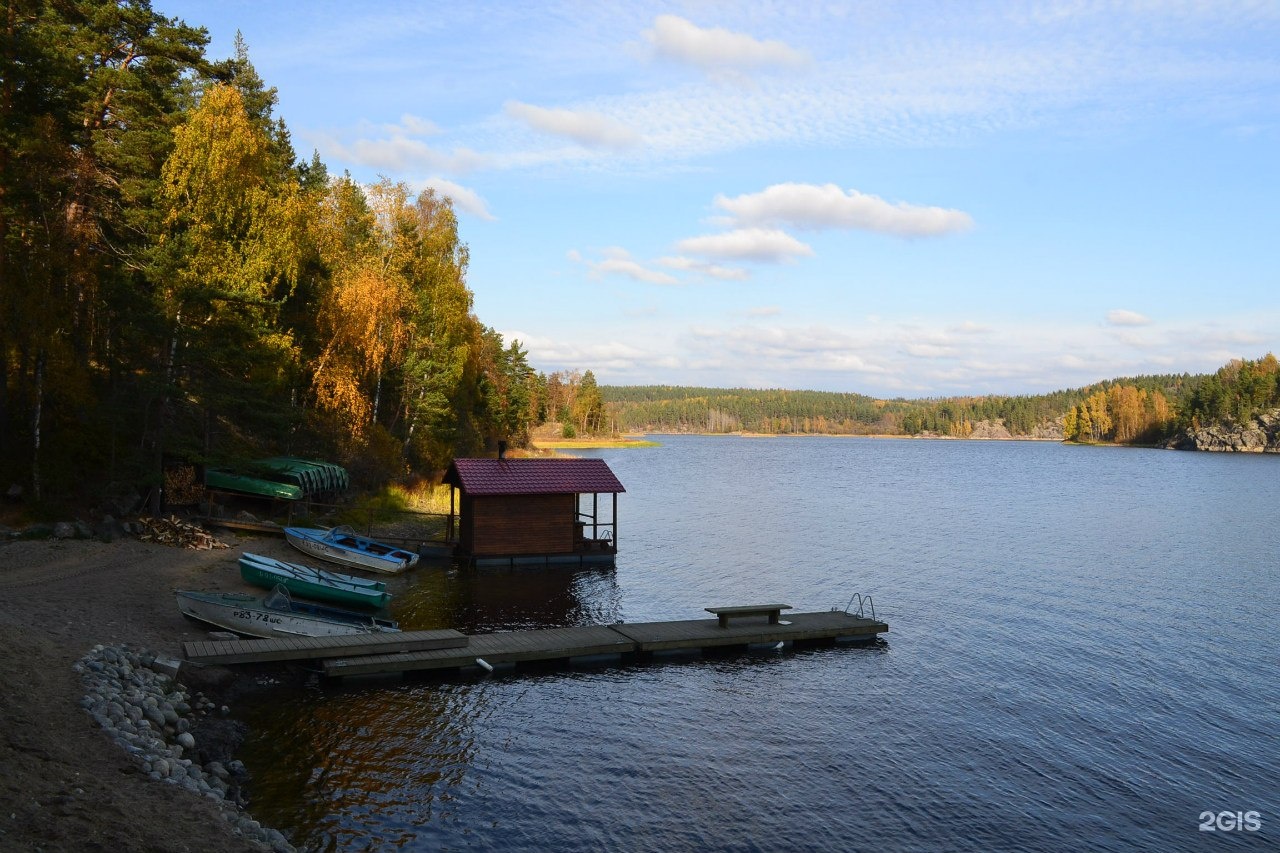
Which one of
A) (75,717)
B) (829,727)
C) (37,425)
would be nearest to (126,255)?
(37,425)

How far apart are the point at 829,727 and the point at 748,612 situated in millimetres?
6997

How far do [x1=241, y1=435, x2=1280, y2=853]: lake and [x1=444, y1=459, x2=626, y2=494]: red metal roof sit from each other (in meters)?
3.56

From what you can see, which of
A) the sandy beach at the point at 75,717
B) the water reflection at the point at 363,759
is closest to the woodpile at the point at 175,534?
the sandy beach at the point at 75,717

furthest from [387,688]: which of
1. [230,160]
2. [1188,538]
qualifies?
[1188,538]

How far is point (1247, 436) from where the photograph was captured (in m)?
172

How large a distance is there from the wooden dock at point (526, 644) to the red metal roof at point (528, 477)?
10.9 m

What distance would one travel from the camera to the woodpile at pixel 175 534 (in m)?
30.5

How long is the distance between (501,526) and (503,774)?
67.5ft

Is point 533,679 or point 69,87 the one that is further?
point 69,87

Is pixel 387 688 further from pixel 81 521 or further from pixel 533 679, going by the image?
pixel 81 521

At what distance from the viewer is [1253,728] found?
19.7 meters

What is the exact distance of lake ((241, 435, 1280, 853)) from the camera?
14.5 m

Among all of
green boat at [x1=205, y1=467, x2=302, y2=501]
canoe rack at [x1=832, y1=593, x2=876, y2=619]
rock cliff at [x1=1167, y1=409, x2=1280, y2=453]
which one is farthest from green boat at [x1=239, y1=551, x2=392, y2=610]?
rock cliff at [x1=1167, y1=409, x2=1280, y2=453]

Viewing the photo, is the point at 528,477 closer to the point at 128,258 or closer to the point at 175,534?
the point at 175,534
